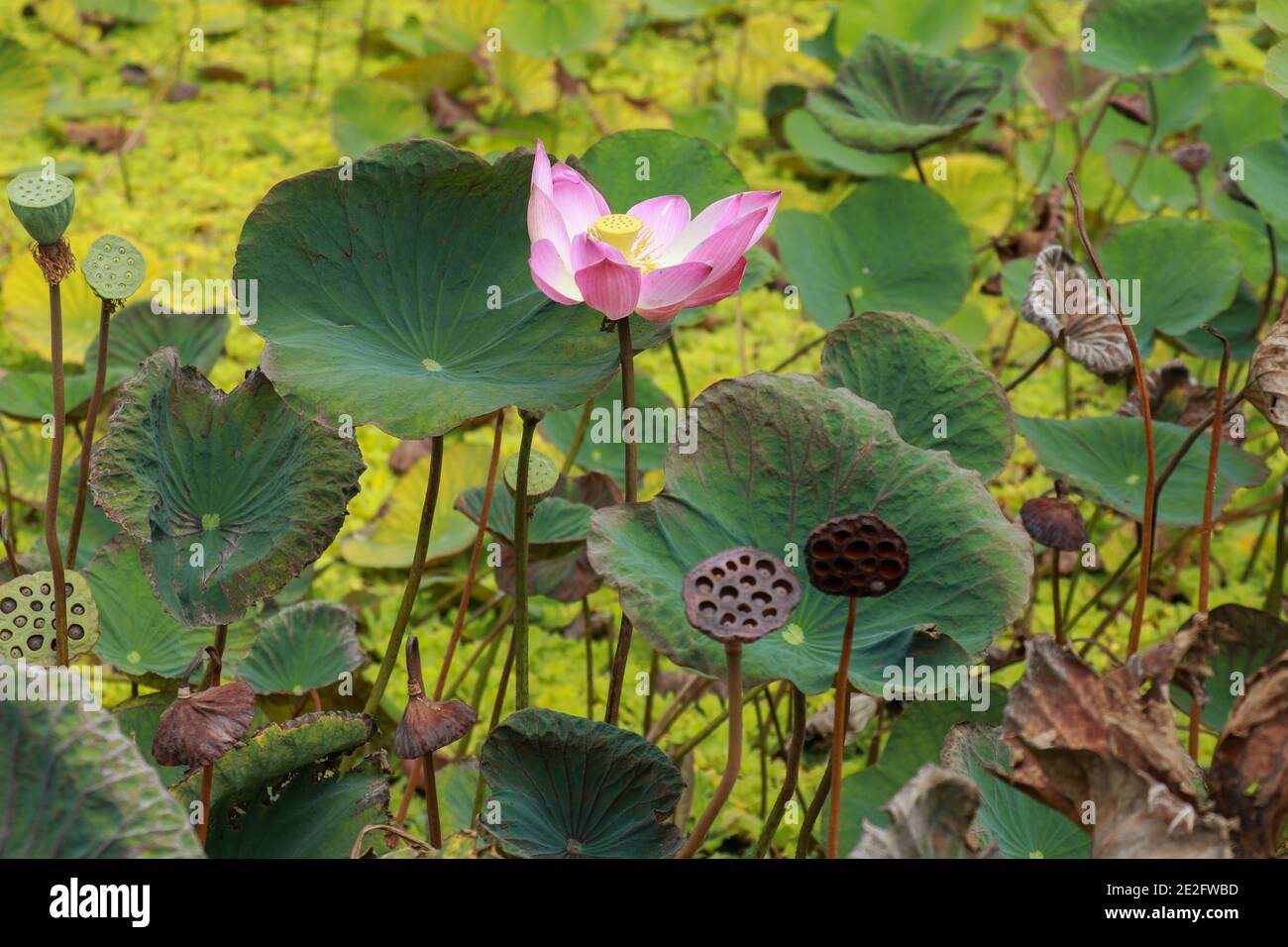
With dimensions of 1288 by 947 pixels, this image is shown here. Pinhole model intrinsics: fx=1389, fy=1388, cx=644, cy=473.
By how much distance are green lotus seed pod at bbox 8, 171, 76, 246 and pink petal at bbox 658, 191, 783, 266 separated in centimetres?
41

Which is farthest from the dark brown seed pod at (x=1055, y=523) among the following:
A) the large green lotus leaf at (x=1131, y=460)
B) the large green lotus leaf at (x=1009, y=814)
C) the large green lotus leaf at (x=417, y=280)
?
the large green lotus leaf at (x=417, y=280)

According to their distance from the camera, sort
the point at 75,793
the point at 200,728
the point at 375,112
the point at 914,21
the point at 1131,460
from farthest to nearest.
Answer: the point at 375,112
the point at 914,21
the point at 1131,460
the point at 200,728
the point at 75,793

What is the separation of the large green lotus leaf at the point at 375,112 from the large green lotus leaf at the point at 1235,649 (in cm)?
189

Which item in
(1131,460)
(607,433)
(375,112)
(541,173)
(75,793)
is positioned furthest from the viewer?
(375,112)

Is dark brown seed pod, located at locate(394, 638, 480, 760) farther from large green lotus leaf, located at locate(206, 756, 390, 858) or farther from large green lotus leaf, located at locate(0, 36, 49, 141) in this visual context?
large green lotus leaf, located at locate(0, 36, 49, 141)

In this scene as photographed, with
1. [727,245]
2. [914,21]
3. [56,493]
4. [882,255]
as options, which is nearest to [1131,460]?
[882,255]

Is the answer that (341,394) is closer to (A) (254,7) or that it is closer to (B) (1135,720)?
(B) (1135,720)

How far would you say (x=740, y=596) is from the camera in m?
0.72

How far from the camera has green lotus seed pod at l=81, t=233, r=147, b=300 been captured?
3.12 feet

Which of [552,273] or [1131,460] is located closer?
[552,273]

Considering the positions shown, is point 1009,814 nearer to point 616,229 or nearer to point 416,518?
point 616,229

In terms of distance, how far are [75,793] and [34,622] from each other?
1.02 ft

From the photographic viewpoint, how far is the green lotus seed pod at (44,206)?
0.89 meters
